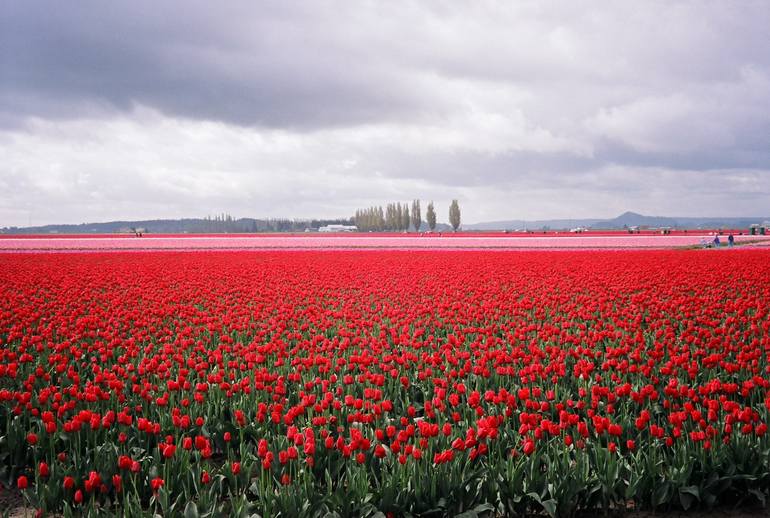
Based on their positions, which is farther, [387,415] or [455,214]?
[455,214]

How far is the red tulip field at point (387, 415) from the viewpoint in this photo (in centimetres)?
450

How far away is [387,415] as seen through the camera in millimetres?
6047

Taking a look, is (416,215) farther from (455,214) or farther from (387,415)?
(387,415)

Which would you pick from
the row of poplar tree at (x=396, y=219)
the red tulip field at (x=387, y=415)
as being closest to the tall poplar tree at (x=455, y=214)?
the row of poplar tree at (x=396, y=219)

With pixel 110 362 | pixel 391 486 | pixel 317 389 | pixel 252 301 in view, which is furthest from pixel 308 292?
pixel 391 486

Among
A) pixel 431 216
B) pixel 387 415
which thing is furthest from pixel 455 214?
pixel 387 415

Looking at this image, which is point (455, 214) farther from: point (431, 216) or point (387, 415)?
point (387, 415)

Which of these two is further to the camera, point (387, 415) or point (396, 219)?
point (396, 219)

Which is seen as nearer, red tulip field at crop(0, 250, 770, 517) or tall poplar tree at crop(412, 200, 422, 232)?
red tulip field at crop(0, 250, 770, 517)

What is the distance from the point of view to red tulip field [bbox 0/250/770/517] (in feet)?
14.8

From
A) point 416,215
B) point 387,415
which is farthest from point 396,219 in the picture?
point 387,415

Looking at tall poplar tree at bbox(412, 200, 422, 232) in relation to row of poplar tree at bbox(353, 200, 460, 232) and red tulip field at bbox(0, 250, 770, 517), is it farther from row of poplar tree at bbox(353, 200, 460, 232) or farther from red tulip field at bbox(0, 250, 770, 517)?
red tulip field at bbox(0, 250, 770, 517)

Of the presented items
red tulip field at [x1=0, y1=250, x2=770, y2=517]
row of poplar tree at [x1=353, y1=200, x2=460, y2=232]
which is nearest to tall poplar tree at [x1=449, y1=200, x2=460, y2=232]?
row of poplar tree at [x1=353, y1=200, x2=460, y2=232]

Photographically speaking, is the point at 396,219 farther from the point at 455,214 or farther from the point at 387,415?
the point at 387,415
